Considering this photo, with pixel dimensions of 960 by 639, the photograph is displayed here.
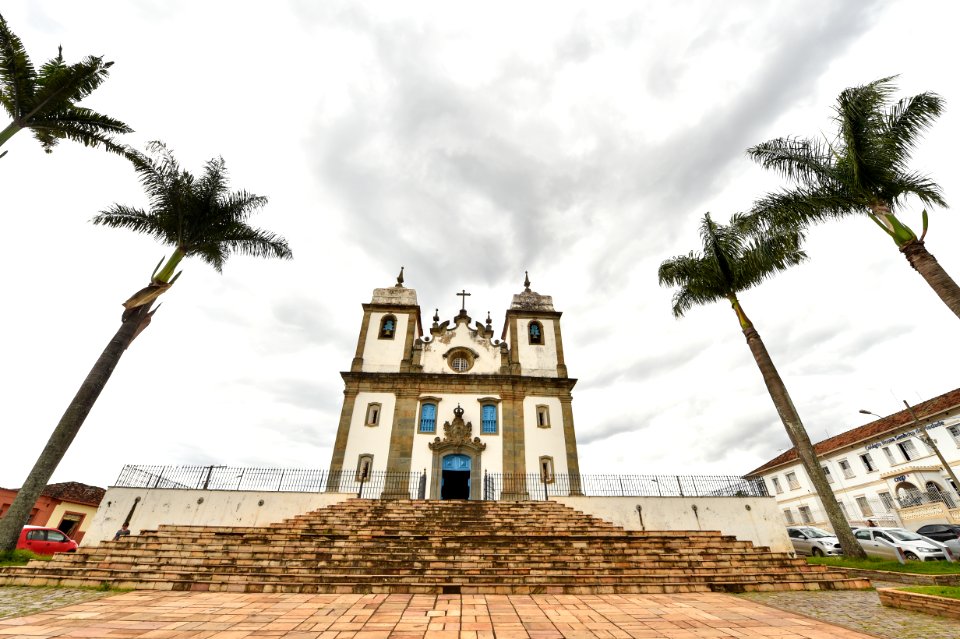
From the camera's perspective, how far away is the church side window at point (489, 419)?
66.6 ft

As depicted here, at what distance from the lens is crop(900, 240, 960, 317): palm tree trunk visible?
8.80 metres

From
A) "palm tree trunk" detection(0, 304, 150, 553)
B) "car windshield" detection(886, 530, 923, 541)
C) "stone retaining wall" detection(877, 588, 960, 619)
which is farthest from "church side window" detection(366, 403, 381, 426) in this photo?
"car windshield" detection(886, 530, 923, 541)

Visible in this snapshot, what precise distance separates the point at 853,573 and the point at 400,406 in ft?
57.0

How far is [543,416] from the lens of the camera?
Answer: 20.8 metres

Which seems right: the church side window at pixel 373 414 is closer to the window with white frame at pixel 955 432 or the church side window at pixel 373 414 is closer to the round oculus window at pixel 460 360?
the round oculus window at pixel 460 360

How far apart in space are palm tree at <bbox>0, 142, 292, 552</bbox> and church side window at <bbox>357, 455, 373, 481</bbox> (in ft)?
32.8

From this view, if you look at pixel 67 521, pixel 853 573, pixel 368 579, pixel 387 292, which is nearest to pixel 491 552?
pixel 368 579

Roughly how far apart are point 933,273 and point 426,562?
44.5 ft

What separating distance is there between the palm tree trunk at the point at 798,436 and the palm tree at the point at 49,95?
21.5 metres

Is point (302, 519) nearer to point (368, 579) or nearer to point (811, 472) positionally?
point (368, 579)

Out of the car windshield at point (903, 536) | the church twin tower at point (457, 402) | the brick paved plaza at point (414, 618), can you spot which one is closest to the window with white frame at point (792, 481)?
the car windshield at point (903, 536)

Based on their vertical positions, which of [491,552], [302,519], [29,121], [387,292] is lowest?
[491,552]

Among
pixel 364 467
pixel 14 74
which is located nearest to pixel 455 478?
pixel 364 467

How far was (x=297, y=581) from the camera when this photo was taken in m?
8.12
